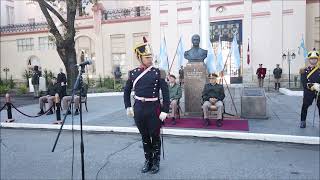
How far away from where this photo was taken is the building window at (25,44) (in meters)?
33.0

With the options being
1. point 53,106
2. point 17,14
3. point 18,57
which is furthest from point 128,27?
point 53,106

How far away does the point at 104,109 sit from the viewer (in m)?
13.8

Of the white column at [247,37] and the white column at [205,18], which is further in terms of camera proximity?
the white column at [247,37]

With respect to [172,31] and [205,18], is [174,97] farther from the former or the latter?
[172,31]

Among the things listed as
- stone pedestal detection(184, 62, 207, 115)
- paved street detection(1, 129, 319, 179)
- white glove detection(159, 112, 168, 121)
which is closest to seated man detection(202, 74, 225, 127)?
stone pedestal detection(184, 62, 207, 115)

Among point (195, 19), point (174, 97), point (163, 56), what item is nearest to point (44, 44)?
point (195, 19)

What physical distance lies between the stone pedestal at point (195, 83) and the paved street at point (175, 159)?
2374mm

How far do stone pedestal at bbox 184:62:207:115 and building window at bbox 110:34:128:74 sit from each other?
65.3 ft

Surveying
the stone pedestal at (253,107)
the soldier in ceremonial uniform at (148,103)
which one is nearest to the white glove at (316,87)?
the stone pedestal at (253,107)

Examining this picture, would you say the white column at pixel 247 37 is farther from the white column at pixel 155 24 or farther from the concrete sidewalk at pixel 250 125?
the concrete sidewalk at pixel 250 125

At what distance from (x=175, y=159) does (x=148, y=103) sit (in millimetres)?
1440

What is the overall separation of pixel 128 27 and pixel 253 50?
10531 millimetres

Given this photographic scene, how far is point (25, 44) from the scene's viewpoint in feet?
109

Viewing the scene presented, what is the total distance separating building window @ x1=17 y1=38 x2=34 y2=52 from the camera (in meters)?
33.0
